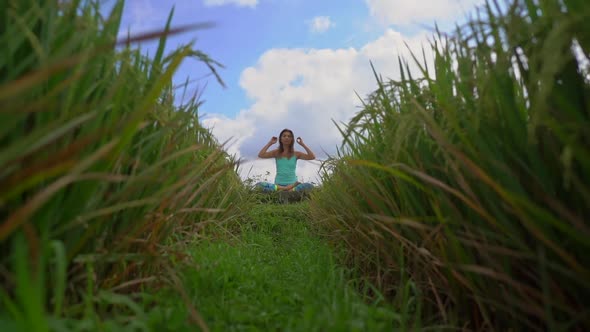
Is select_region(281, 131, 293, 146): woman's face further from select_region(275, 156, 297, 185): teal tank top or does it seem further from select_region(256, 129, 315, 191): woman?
select_region(275, 156, 297, 185): teal tank top

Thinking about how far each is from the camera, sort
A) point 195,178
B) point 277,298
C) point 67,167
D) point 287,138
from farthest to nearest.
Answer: point 287,138, point 277,298, point 195,178, point 67,167

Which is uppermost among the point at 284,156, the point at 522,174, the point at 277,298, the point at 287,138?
the point at 287,138

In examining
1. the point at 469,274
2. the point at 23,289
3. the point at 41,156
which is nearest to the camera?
the point at 23,289

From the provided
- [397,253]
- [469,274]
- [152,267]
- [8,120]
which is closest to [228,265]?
[152,267]

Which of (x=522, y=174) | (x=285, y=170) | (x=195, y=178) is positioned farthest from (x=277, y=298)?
(x=285, y=170)

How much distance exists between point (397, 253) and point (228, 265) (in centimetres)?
65

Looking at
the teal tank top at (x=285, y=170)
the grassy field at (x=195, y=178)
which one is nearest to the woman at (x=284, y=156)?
the teal tank top at (x=285, y=170)

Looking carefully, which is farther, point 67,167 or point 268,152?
point 268,152

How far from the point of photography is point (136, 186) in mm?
982

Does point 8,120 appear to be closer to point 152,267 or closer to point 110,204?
point 110,204

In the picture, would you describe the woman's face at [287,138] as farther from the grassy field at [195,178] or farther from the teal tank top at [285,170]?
the grassy field at [195,178]

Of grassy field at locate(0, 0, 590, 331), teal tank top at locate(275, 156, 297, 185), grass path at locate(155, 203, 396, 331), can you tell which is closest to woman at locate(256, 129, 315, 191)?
teal tank top at locate(275, 156, 297, 185)

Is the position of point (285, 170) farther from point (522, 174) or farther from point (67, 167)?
point (67, 167)

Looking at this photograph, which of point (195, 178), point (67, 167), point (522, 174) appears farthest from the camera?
point (195, 178)
